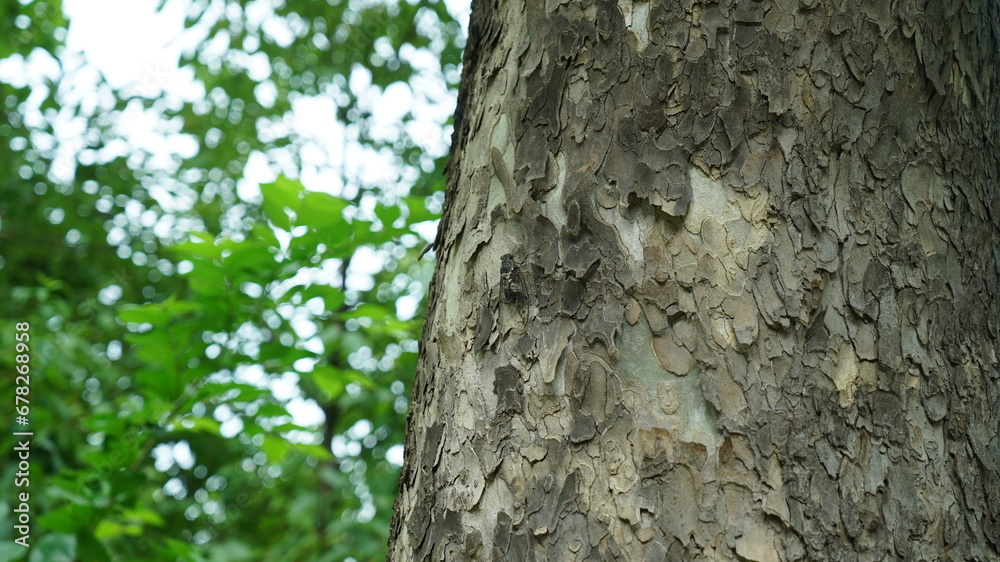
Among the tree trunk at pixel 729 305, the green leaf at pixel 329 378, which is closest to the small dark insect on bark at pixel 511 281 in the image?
the tree trunk at pixel 729 305

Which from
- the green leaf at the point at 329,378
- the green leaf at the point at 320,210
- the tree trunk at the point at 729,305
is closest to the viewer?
the tree trunk at the point at 729,305

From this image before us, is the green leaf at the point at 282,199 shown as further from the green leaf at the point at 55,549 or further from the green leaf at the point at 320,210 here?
the green leaf at the point at 55,549

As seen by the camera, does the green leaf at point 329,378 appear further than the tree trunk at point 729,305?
Yes

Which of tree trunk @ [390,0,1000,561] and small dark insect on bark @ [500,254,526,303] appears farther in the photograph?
small dark insect on bark @ [500,254,526,303]

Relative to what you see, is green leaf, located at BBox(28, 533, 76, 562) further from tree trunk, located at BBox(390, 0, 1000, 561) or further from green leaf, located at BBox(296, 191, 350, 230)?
tree trunk, located at BBox(390, 0, 1000, 561)

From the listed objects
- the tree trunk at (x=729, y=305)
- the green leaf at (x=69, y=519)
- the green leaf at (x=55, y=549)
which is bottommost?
the green leaf at (x=55, y=549)

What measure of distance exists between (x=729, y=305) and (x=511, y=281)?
0.27 m

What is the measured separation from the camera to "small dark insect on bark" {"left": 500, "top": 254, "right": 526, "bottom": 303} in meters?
0.85

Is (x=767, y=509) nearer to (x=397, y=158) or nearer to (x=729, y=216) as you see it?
(x=729, y=216)

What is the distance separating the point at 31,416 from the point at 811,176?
308 cm

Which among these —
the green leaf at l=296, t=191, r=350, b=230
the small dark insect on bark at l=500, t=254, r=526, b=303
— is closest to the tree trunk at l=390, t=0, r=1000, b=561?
the small dark insect on bark at l=500, t=254, r=526, b=303

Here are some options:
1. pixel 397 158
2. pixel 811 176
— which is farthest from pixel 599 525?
pixel 397 158

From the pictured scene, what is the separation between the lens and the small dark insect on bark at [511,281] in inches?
33.6

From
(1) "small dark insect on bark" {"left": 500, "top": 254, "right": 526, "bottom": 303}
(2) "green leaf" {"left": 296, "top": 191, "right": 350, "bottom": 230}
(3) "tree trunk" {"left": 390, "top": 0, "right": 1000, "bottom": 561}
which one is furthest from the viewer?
(2) "green leaf" {"left": 296, "top": 191, "right": 350, "bottom": 230}
